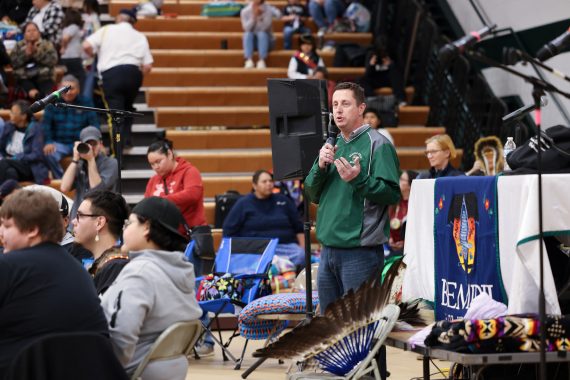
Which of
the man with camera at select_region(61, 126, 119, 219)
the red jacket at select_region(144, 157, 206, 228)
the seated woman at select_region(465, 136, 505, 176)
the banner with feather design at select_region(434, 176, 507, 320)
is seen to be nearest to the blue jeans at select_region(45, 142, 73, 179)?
the man with camera at select_region(61, 126, 119, 219)

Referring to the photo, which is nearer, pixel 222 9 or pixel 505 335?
pixel 505 335

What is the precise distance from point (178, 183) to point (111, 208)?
3577mm

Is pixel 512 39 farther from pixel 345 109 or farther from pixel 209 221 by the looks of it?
pixel 345 109

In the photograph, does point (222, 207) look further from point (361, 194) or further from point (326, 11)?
point (361, 194)

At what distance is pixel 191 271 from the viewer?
3955mm

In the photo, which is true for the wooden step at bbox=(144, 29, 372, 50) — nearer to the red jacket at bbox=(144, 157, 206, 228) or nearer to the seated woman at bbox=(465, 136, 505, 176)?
the red jacket at bbox=(144, 157, 206, 228)

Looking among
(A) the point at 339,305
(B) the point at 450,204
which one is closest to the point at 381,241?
(B) the point at 450,204

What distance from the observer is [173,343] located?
3.90m

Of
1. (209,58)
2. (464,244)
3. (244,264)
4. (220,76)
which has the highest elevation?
(209,58)

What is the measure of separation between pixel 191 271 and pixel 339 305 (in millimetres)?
774

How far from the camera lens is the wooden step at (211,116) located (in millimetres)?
12328

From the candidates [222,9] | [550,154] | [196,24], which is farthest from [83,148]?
[222,9]

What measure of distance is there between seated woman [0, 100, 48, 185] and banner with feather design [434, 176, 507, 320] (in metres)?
6.09

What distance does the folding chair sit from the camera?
12.5 ft
